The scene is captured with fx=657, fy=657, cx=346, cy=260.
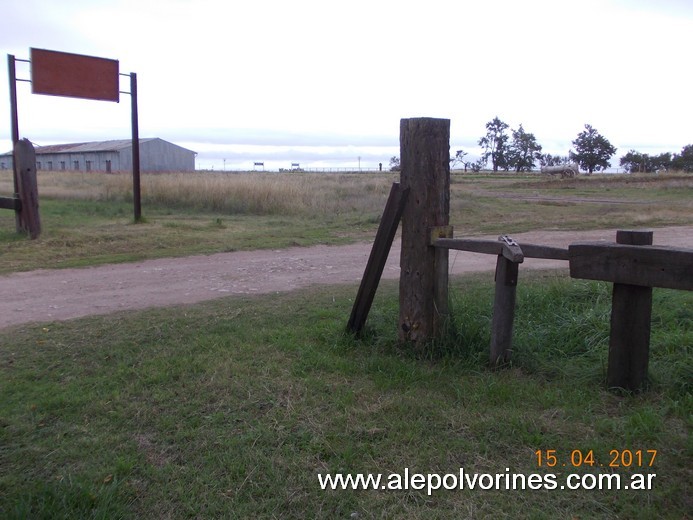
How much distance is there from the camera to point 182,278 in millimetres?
8672

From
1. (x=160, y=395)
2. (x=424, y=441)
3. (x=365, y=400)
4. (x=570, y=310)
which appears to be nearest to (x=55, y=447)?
(x=160, y=395)

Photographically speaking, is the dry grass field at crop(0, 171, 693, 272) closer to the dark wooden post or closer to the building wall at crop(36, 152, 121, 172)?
the dark wooden post

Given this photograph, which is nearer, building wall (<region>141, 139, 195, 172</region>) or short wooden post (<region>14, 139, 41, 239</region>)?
short wooden post (<region>14, 139, 41, 239</region>)

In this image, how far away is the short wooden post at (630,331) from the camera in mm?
3986

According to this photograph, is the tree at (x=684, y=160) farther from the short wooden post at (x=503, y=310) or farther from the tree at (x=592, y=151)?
the short wooden post at (x=503, y=310)

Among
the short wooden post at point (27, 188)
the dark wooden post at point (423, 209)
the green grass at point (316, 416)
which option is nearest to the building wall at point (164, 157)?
the short wooden post at point (27, 188)

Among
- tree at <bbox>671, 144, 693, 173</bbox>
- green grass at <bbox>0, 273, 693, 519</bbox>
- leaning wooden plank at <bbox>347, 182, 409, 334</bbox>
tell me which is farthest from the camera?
tree at <bbox>671, 144, 693, 173</bbox>

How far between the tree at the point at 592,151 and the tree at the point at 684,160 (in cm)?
559

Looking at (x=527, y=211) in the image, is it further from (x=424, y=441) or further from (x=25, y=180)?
(x=424, y=441)

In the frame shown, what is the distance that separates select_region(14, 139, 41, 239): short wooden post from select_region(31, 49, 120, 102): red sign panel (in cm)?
129

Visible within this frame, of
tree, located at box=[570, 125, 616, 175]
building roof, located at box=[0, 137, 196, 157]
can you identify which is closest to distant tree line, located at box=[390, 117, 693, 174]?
tree, located at box=[570, 125, 616, 175]

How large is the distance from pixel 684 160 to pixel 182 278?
5529 centimetres

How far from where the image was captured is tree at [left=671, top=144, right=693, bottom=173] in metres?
53.2

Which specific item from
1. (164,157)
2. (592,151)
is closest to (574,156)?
(592,151)
